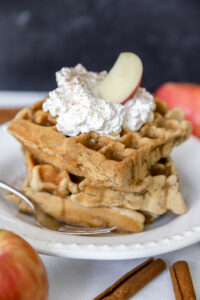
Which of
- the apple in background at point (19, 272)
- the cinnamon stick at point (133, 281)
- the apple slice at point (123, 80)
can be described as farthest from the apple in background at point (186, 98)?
the apple in background at point (19, 272)

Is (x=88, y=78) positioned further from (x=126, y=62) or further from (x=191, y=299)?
(x=191, y=299)

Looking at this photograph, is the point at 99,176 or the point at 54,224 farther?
the point at 54,224

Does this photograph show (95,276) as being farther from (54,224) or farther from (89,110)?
(89,110)

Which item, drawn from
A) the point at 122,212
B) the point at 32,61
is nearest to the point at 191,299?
the point at 122,212

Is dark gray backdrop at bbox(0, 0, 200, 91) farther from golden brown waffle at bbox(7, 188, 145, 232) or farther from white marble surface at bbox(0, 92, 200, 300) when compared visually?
white marble surface at bbox(0, 92, 200, 300)

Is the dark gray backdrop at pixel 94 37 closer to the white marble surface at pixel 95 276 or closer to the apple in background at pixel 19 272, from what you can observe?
Result: the white marble surface at pixel 95 276

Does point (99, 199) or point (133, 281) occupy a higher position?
point (99, 199)

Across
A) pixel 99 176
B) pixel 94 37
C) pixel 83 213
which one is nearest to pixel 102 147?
pixel 99 176
